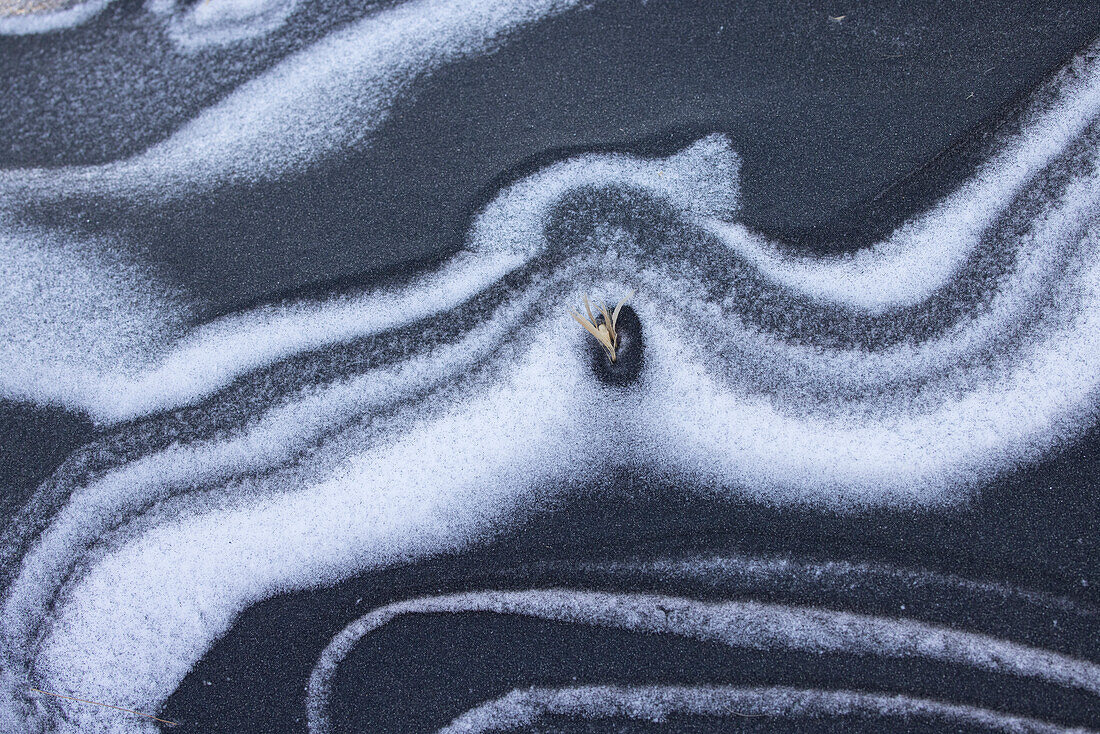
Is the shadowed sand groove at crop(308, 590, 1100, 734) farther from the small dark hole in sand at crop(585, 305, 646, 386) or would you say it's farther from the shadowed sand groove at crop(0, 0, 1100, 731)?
the small dark hole in sand at crop(585, 305, 646, 386)

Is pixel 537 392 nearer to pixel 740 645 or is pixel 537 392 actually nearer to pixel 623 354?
pixel 623 354

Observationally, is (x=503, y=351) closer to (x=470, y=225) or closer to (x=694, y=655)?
(x=470, y=225)

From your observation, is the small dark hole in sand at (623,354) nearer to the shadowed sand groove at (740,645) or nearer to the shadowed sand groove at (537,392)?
the shadowed sand groove at (537,392)

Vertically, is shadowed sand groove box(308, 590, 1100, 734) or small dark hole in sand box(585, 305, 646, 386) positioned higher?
small dark hole in sand box(585, 305, 646, 386)

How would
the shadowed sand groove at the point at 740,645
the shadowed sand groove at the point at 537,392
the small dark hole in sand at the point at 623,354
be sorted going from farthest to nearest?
the small dark hole in sand at the point at 623,354 < the shadowed sand groove at the point at 537,392 < the shadowed sand groove at the point at 740,645

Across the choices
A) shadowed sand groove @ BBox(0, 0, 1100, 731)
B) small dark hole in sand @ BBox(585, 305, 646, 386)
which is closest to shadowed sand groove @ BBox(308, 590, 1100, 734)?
shadowed sand groove @ BBox(0, 0, 1100, 731)

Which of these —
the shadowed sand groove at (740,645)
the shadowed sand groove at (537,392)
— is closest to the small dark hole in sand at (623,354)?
the shadowed sand groove at (537,392)

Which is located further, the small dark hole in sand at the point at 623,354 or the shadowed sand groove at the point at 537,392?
the small dark hole in sand at the point at 623,354

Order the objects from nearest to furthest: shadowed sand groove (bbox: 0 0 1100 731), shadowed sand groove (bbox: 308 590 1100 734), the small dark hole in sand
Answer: shadowed sand groove (bbox: 308 590 1100 734) < shadowed sand groove (bbox: 0 0 1100 731) < the small dark hole in sand
